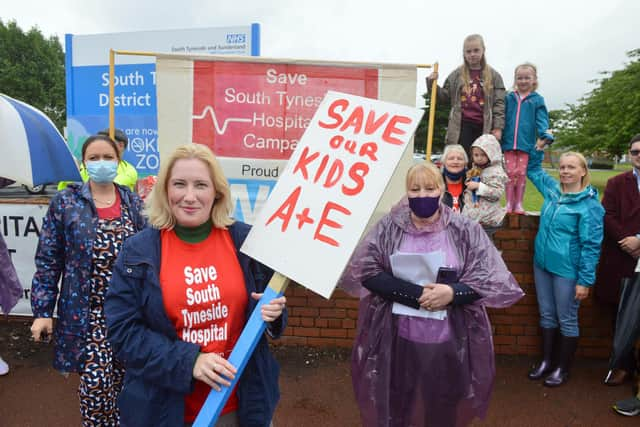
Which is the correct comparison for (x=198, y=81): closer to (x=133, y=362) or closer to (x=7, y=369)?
(x=133, y=362)

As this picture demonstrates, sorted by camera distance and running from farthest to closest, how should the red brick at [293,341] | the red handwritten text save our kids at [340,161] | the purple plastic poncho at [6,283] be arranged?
1. the red brick at [293,341]
2. the purple plastic poncho at [6,283]
3. the red handwritten text save our kids at [340,161]

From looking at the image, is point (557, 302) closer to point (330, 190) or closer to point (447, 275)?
point (447, 275)

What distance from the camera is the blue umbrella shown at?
290 cm

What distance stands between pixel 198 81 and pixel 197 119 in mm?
288

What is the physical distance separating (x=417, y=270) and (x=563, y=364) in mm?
2191

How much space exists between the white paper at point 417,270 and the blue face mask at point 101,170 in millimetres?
1579

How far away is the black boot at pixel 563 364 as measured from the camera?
11.3 feet

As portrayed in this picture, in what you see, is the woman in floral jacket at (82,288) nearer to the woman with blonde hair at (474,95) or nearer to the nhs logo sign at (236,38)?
the woman with blonde hair at (474,95)

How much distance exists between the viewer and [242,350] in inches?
56.8

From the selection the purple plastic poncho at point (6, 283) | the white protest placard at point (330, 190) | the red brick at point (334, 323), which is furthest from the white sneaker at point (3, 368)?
the white protest placard at point (330, 190)

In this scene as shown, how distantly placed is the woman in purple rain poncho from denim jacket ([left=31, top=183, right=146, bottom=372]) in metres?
1.41

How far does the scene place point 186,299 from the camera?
148 centimetres

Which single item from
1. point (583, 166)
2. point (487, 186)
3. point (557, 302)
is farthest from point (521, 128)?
point (557, 302)

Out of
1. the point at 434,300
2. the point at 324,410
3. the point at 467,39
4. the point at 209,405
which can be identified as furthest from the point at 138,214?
the point at 467,39
